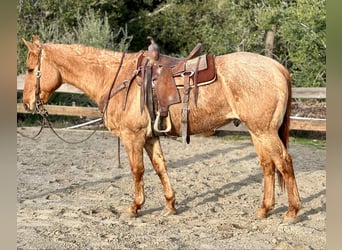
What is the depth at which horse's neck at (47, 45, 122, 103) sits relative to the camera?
4.15 m

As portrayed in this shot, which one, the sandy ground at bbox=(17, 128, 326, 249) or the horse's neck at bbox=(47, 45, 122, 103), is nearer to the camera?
the sandy ground at bbox=(17, 128, 326, 249)

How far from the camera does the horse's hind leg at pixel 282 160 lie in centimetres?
373

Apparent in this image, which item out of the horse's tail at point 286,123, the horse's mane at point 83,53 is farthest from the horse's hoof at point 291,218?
the horse's mane at point 83,53

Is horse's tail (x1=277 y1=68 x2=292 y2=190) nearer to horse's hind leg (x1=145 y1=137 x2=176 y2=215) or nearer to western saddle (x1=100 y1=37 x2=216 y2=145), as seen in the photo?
western saddle (x1=100 y1=37 x2=216 y2=145)

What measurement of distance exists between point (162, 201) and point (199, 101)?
1.34 m

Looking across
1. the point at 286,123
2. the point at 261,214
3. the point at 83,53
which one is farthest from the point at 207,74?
the point at 261,214

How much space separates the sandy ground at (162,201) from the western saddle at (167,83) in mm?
860

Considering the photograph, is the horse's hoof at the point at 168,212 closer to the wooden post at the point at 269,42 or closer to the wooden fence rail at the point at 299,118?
the wooden fence rail at the point at 299,118

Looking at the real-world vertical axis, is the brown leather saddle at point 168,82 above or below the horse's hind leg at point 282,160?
above

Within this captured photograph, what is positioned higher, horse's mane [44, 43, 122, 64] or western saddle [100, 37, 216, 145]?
horse's mane [44, 43, 122, 64]

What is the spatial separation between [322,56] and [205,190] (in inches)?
188

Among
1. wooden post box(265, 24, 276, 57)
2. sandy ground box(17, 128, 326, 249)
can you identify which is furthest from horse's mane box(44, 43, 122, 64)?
wooden post box(265, 24, 276, 57)

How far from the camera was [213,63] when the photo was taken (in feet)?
12.6

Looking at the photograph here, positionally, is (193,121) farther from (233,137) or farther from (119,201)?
(233,137)
